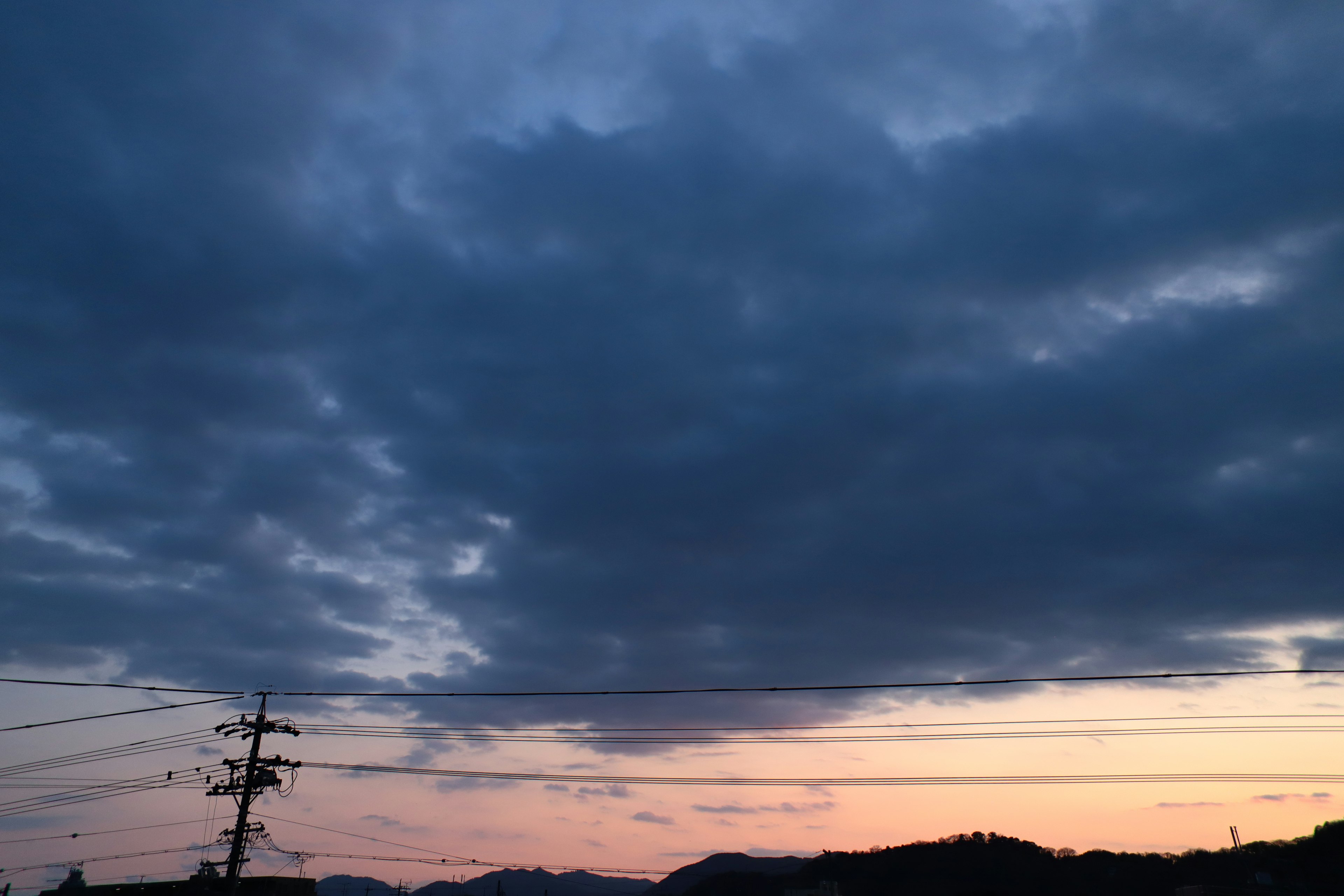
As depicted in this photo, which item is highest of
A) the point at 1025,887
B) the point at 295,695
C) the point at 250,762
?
the point at 295,695

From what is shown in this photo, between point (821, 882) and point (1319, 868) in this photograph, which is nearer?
point (1319, 868)

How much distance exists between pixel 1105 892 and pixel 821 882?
5399 centimetres

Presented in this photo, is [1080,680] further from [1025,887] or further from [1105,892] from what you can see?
[1025,887]

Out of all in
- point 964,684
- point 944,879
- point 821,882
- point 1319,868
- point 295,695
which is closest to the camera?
point 964,684

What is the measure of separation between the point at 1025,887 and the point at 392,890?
129385 mm

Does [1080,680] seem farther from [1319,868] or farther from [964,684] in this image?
[1319,868]

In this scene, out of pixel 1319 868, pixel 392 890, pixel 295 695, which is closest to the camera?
pixel 295 695

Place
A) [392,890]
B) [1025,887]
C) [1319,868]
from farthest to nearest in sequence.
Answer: [1025,887] → [1319,868] → [392,890]

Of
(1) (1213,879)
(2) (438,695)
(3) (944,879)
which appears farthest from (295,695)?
(3) (944,879)

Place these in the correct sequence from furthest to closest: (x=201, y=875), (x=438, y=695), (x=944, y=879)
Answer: (x=944, y=879), (x=201, y=875), (x=438, y=695)

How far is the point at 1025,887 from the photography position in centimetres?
17325

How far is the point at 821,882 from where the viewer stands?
147250 mm

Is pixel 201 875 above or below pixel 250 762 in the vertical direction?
below

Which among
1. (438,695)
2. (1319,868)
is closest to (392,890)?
(438,695)
